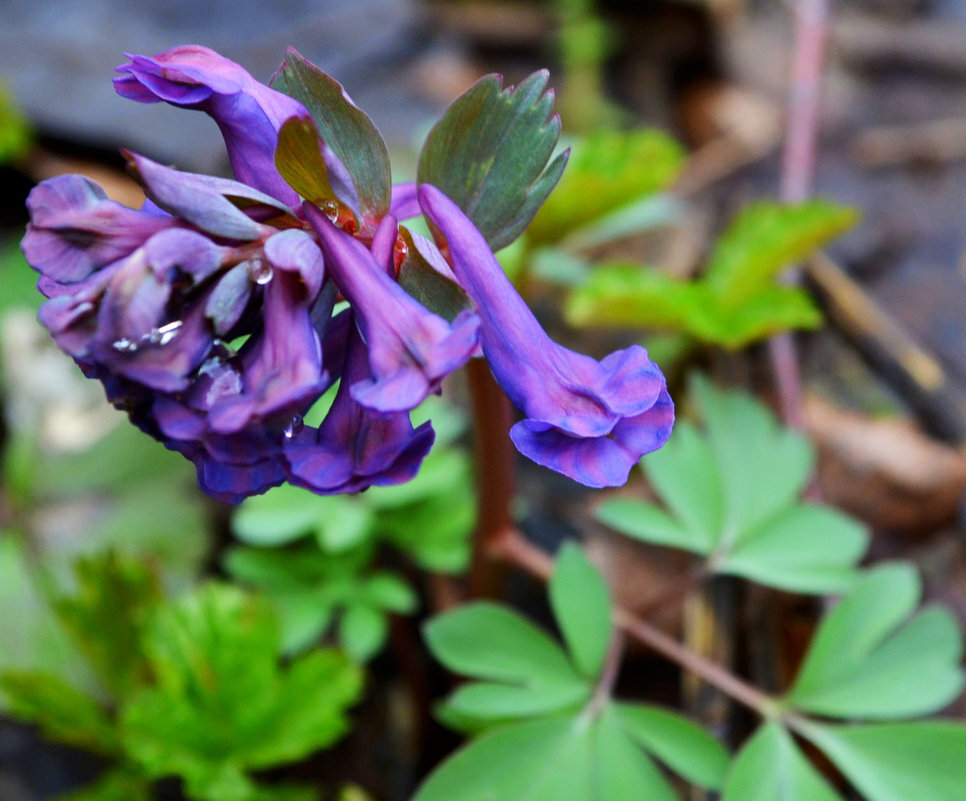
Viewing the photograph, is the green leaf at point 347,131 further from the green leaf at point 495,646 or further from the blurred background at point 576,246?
the blurred background at point 576,246

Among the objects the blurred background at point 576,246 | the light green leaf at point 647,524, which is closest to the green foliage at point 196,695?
the blurred background at point 576,246

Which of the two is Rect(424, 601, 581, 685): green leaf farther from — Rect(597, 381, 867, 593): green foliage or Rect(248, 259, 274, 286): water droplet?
Rect(248, 259, 274, 286): water droplet

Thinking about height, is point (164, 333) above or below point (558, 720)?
above

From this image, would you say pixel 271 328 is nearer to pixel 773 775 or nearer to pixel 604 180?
pixel 773 775

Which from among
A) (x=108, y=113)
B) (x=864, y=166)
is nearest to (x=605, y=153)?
(x=864, y=166)

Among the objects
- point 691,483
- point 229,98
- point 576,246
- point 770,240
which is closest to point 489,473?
point 691,483
